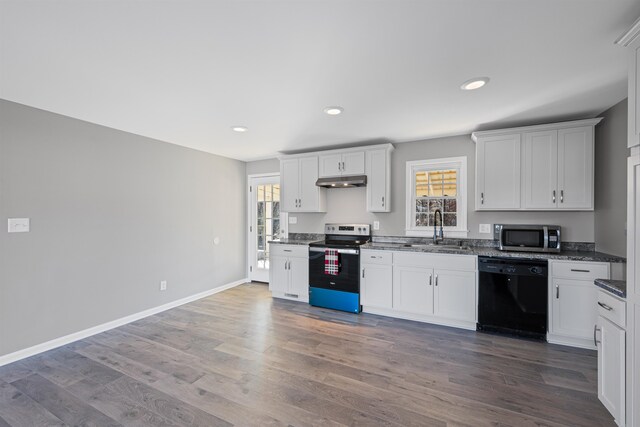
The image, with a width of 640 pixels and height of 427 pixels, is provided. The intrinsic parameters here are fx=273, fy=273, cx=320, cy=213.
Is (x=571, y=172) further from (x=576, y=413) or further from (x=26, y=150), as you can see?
(x=26, y=150)

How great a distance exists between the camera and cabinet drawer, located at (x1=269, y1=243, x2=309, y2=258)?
4.22 meters

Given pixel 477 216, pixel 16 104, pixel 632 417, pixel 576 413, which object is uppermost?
pixel 16 104

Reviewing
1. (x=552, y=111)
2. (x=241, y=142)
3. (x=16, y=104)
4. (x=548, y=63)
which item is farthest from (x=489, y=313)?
(x=16, y=104)

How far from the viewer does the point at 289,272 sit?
4.33m

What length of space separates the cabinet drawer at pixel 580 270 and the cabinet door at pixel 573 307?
51mm

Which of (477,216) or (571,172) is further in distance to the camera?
(477,216)

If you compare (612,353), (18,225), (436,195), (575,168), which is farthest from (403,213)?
(18,225)

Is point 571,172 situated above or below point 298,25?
below

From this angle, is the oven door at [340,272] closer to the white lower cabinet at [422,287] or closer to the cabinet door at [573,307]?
the white lower cabinet at [422,287]

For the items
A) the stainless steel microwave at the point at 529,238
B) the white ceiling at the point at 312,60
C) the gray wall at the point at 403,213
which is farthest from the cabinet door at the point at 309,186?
the stainless steel microwave at the point at 529,238

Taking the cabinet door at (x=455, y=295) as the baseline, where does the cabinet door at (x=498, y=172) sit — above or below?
above

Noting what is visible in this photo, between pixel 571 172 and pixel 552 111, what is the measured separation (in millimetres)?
709

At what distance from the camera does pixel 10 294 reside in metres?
2.55

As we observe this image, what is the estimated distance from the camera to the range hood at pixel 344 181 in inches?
155
